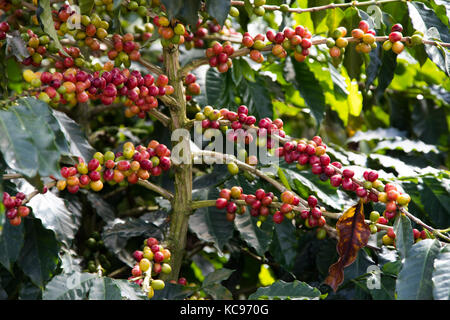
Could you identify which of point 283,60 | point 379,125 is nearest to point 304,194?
point 283,60

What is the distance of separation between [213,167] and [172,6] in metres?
0.71

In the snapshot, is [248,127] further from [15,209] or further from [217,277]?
[15,209]

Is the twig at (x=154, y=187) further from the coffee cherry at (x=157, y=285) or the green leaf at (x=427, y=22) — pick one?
the green leaf at (x=427, y=22)

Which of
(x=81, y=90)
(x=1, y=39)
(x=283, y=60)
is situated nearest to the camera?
(x=81, y=90)

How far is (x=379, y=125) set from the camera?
2.37 m

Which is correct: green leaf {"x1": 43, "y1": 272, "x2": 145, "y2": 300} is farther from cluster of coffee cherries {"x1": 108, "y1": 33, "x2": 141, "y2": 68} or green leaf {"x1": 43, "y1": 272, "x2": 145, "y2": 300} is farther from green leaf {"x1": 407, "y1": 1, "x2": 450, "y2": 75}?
green leaf {"x1": 407, "y1": 1, "x2": 450, "y2": 75}

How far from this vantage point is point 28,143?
93 centimetres

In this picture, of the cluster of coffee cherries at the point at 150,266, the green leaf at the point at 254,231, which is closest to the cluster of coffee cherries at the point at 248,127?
the green leaf at the point at 254,231

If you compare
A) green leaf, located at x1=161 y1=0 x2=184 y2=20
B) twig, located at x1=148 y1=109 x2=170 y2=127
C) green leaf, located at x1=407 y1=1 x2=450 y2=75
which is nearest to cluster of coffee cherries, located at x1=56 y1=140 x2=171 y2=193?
twig, located at x1=148 y1=109 x2=170 y2=127

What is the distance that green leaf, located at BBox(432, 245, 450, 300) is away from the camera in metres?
0.98

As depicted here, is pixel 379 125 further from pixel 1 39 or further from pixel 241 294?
pixel 1 39

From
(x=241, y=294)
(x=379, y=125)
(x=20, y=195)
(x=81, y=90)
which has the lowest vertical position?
(x=241, y=294)
